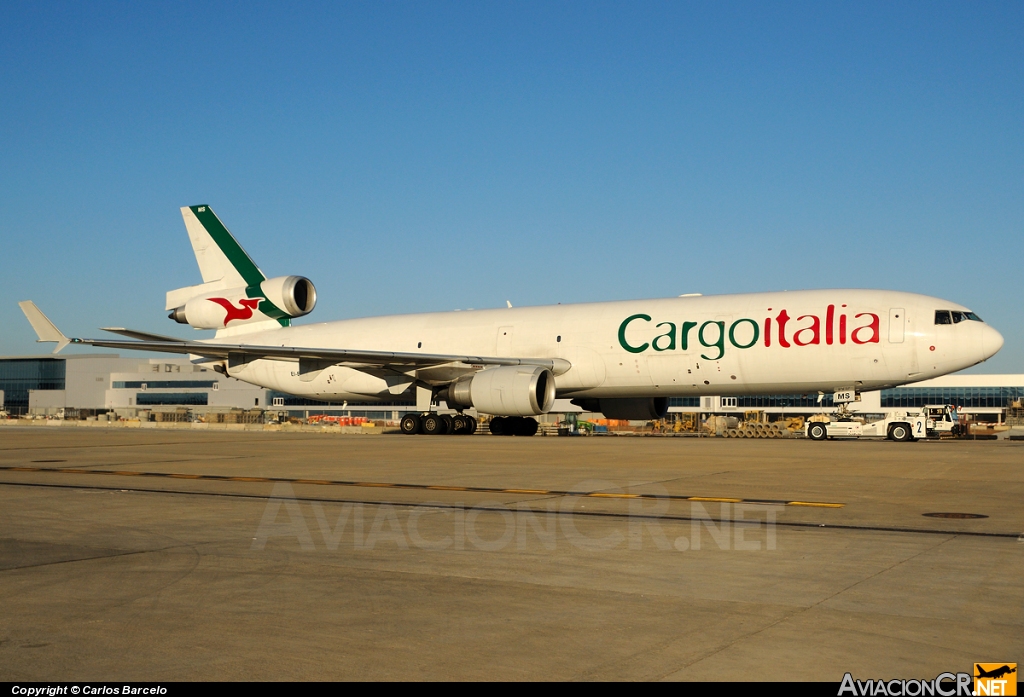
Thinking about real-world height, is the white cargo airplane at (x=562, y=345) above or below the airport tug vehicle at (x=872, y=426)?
above

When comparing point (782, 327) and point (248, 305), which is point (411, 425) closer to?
point (248, 305)

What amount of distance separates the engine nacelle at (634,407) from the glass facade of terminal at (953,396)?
53.5 m

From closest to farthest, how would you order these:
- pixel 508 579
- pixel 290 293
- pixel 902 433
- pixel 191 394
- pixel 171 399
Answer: pixel 508 579 < pixel 902 433 < pixel 290 293 < pixel 191 394 < pixel 171 399

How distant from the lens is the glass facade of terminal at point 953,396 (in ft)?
259

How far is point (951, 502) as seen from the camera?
10.4 meters

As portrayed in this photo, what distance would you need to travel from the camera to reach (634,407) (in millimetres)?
31688

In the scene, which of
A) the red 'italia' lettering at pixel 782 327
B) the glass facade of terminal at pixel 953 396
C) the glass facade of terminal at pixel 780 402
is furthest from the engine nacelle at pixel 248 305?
the glass facade of terminal at pixel 953 396

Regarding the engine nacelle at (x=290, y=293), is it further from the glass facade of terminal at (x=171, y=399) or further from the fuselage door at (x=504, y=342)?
the glass facade of terminal at (x=171, y=399)

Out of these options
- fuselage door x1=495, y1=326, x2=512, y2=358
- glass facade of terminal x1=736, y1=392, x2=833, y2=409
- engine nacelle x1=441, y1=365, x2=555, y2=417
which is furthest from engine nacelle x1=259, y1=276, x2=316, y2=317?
glass facade of terminal x1=736, y1=392, x2=833, y2=409

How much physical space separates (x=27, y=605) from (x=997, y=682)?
5183 millimetres

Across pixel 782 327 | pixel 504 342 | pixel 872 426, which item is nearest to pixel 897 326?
pixel 782 327

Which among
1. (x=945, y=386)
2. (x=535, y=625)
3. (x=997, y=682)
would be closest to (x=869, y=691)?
(x=997, y=682)

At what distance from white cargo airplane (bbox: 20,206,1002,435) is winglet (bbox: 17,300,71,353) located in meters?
0.04

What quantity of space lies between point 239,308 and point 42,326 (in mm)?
10552
